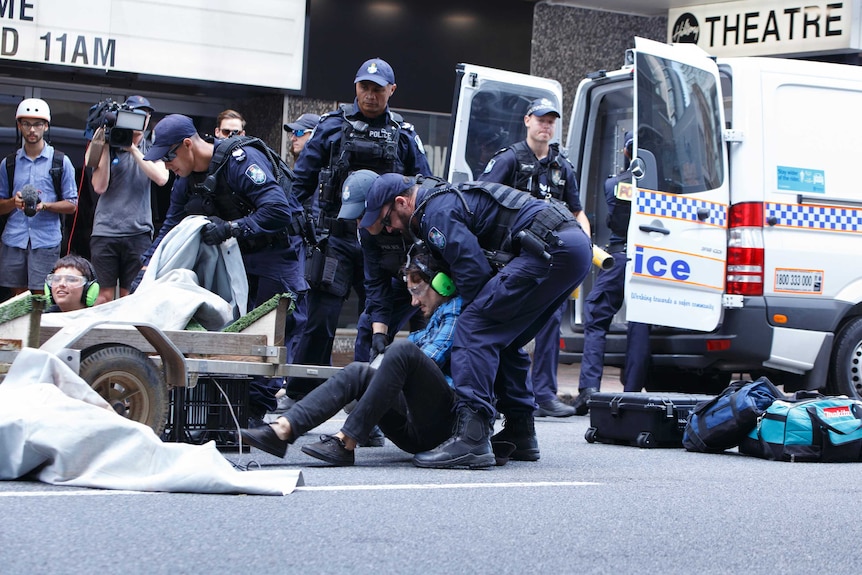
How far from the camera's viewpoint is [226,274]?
283 inches

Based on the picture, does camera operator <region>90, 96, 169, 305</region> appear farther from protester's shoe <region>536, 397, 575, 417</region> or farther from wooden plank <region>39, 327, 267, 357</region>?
wooden plank <region>39, 327, 267, 357</region>

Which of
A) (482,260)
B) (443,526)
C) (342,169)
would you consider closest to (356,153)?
(342,169)

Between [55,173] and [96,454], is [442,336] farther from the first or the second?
[55,173]

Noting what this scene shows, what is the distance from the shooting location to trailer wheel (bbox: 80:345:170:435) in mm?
5984

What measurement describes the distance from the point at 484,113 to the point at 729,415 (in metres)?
3.68

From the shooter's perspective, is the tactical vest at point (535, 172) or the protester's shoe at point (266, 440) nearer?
the protester's shoe at point (266, 440)

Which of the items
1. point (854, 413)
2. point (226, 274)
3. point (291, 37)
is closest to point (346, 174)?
point (226, 274)

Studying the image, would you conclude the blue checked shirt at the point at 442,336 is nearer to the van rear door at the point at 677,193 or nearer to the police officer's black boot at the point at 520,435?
the police officer's black boot at the point at 520,435

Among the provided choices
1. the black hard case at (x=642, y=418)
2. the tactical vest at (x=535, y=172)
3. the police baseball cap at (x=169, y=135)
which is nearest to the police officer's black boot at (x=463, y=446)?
the black hard case at (x=642, y=418)

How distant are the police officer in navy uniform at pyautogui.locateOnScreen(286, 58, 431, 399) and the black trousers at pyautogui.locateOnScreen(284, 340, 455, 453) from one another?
5.05ft

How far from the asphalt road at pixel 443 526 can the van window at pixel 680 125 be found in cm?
333

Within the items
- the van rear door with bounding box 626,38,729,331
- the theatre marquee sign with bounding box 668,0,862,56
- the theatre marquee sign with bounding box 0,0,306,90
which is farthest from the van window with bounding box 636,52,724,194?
the theatre marquee sign with bounding box 668,0,862,56

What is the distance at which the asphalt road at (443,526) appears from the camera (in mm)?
4086

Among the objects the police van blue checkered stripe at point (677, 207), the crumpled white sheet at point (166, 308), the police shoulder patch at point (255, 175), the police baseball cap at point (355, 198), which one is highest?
the police van blue checkered stripe at point (677, 207)
